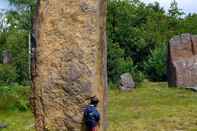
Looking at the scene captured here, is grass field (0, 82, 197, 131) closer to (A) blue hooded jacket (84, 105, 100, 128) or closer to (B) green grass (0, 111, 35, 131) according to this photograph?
(B) green grass (0, 111, 35, 131)

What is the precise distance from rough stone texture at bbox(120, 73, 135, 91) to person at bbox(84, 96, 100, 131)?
13357 millimetres

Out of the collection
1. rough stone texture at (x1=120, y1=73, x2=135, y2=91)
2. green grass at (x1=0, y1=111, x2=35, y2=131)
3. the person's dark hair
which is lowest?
green grass at (x1=0, y1=111, x2=35, y2=131)

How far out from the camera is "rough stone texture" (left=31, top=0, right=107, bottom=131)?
28.8 feet

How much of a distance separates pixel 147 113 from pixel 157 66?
→ 14456 millimetres

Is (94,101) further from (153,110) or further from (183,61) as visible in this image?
(183,61)

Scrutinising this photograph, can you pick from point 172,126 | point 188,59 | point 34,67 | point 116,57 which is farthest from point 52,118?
point 116,57

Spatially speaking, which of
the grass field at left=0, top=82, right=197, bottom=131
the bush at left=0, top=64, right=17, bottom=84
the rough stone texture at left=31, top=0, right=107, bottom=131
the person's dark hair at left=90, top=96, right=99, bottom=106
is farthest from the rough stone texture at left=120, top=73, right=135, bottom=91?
the person's dark hair at left=90, top=96, right=99, bottom=106

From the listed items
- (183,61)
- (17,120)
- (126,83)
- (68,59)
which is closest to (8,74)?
(126,83)

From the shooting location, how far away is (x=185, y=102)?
56.3 ft

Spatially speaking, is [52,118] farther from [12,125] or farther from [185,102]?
[185,102]

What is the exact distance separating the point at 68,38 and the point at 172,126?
4.55 m

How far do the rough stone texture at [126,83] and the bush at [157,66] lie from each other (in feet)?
Answer: 20.1

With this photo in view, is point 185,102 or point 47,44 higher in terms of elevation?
point 47,44

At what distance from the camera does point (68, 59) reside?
29.0 feet
